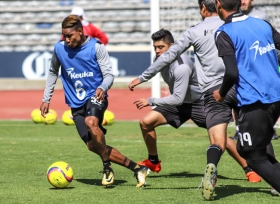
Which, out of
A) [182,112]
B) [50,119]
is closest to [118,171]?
[182,112]

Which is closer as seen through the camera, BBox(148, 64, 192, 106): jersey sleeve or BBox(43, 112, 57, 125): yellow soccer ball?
BBox(148, 64, 192, 106): jersey sleeve

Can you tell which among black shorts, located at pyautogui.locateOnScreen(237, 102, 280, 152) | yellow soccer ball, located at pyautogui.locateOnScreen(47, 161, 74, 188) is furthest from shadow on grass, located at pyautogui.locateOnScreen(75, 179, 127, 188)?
black shorts, located at pyautogui.locateOnScreen(237, 102, 280, 152)

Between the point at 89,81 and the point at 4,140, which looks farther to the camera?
the point at 4,140

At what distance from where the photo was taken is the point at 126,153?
10.5 m

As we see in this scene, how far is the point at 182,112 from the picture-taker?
839 centimetres

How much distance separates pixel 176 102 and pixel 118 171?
1.41m

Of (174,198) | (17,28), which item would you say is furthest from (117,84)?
(174,198)

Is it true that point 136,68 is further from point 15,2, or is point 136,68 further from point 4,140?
point 4,140

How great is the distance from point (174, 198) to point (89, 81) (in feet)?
6.07

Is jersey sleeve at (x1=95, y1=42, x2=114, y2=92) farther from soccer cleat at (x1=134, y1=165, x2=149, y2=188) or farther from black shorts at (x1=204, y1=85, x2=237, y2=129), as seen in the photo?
black shorts at (x1=204, y1=85, x2=237, y2=129)

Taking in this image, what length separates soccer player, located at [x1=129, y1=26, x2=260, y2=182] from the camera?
315 inches

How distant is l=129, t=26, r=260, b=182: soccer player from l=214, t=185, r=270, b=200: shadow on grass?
0.51m

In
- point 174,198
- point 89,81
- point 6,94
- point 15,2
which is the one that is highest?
point 89,81

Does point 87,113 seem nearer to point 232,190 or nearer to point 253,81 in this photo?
point 232,190
